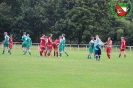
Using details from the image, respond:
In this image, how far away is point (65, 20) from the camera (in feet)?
253

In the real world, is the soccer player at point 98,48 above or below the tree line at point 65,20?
below

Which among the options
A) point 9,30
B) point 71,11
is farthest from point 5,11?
point 71,11

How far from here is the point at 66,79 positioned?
1716 cm

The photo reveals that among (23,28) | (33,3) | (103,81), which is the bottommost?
(103,81)

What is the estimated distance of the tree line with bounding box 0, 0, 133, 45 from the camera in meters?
74.5

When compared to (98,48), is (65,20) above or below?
above

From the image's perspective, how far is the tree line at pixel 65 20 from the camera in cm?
7450

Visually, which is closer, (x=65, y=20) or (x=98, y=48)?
(x=98, y=48)

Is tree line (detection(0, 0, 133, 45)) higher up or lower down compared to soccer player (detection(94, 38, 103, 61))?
higher up

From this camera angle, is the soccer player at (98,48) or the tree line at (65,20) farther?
the tree line at (65,20)

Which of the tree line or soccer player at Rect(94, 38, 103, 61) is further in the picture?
the tree line

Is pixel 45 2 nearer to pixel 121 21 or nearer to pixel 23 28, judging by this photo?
pixel 23 28

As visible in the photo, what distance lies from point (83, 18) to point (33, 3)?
16.0m

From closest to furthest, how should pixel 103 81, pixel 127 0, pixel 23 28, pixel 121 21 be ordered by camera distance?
pixel 103 81, pixel 127 0, pixel 121 21, pixel 23 28
